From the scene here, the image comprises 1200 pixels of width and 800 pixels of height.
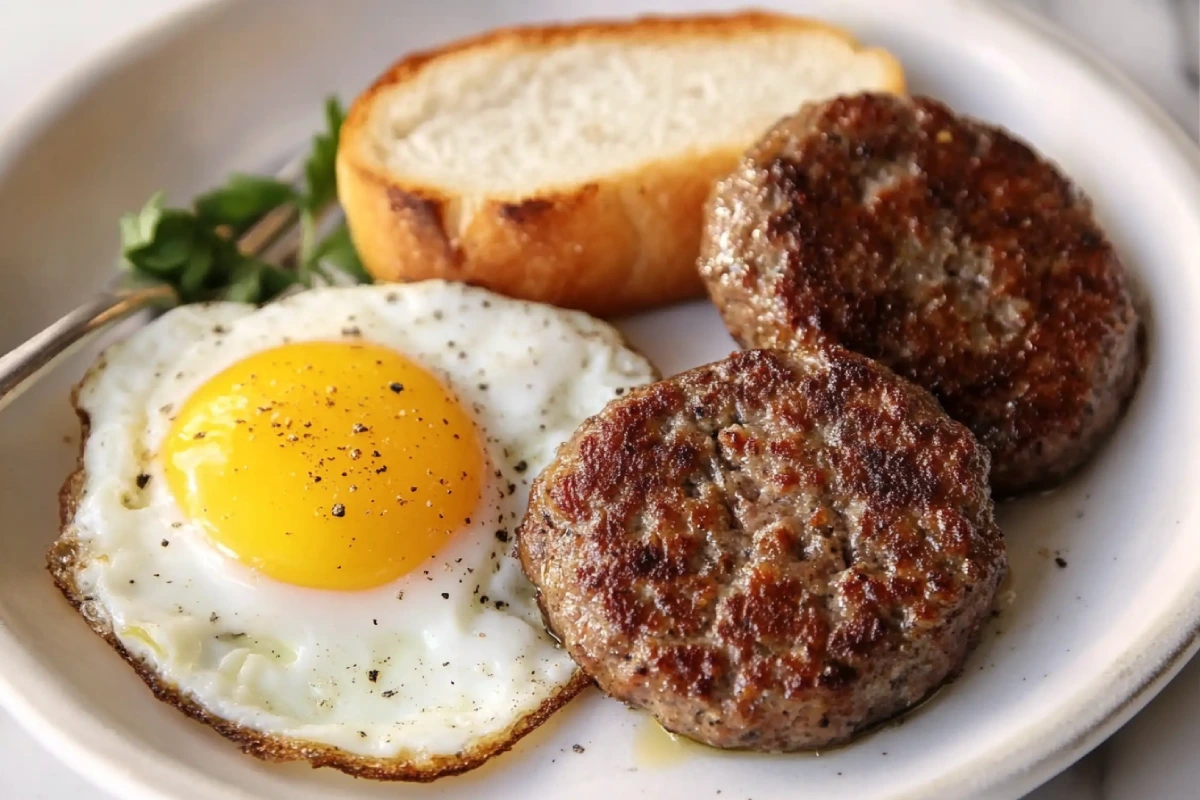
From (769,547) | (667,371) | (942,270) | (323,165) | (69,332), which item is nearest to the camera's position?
(769,547)

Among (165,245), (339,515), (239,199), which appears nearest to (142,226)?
(165,245)

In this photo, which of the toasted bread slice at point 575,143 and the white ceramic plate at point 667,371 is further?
the toasted bread slice at point 575,143

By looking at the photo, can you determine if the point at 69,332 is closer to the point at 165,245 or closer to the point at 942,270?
the point at 165,245

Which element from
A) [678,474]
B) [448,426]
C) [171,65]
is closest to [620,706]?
[678,474]

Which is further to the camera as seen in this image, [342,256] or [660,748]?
[342,256]

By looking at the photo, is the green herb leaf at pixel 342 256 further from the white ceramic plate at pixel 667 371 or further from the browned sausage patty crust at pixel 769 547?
the browned sausage patty crust at pixel 769 547

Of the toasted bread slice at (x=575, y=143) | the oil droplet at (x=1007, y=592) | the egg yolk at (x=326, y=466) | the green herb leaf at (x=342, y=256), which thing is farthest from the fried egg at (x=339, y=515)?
the oil droplet at (x=1007, y=592)
